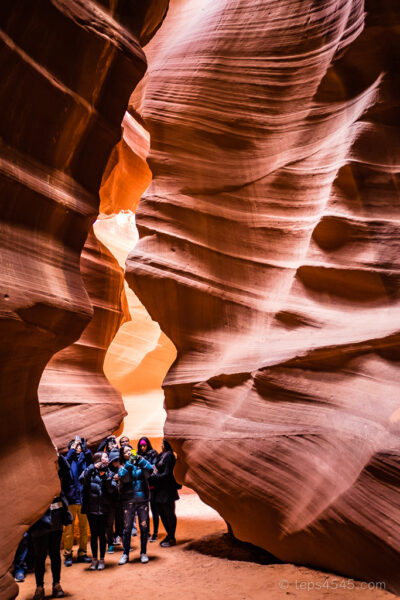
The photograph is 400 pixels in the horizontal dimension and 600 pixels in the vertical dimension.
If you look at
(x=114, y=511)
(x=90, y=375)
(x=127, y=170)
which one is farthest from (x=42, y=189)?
(x=127, y=170)

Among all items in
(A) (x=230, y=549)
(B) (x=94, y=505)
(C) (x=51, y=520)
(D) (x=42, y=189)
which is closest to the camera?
(D) (x=42, y=189)

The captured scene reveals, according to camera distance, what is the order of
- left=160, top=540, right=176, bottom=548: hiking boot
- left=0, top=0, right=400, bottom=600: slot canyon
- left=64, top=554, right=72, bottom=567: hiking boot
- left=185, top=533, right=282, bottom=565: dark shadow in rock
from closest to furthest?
left=0, top=0, right=400, bottom=600: slot canyon < left=185, top=533, right=282, bottom=565: dark shadow in rock < left=64, top=554, right=72, bottom=567: hiking boot < left=160, top=540, right=176, bottom=548: hiking boot

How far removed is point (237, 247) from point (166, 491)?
142 inches

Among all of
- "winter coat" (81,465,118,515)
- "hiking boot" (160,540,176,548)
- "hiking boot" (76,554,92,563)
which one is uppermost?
"winter coat" (81,465,118,515)

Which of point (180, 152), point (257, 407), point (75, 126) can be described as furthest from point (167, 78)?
point (257, 407)

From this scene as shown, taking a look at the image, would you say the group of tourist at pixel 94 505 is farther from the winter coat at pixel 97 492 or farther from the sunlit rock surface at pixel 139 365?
the sunlit rock surface at pixel 139 365

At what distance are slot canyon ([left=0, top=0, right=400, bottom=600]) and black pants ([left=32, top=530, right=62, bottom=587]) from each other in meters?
1.59

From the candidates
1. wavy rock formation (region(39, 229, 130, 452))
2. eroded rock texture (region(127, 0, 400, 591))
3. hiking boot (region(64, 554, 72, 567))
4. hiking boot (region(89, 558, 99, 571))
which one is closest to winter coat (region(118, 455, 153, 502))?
eroded rock texture (region(127, 0, 400, 591))

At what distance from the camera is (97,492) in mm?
6441

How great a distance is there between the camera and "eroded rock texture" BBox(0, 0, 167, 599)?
368 cm

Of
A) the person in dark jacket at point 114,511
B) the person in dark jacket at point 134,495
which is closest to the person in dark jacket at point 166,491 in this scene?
the person in dark jacket at point 114,511

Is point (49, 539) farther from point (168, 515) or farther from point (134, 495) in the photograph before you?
point (168, 515)

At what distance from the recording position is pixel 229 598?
5223mm

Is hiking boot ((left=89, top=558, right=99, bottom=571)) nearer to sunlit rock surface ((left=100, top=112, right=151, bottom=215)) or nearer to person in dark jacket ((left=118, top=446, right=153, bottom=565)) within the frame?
person in dark jacket ((left=118, top=446, right=153, bottom=565))
